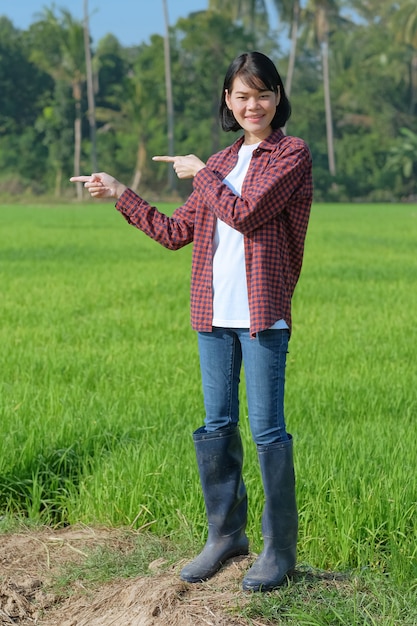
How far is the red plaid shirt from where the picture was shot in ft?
8.79

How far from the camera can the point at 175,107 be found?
5300 cm

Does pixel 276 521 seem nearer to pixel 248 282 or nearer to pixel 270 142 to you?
pixel 248 282

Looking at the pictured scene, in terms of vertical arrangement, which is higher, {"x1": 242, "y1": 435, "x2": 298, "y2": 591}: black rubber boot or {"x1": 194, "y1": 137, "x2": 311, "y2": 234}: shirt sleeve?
{"x1": 194, "y1": 137, "x2": 311, "y2": 234}: shirt sleeve

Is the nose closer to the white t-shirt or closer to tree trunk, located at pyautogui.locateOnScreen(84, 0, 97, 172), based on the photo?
the white t-shirt

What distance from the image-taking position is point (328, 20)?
54938 mm

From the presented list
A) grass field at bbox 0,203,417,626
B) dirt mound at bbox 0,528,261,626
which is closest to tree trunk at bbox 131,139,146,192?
grass field at bbox 0,203,417,626

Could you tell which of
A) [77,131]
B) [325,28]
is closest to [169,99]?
[77,131]

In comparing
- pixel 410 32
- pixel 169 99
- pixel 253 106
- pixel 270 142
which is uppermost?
→ pixel 410 32

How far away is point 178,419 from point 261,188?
2442mm

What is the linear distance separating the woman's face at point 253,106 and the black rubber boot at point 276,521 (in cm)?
90

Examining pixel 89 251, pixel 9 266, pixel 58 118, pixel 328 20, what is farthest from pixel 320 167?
pixel 9 266

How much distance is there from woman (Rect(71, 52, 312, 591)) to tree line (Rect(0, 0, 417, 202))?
145 feet

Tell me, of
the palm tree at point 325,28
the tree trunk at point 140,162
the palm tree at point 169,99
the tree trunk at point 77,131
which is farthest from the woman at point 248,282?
the palm tree at point 325,28

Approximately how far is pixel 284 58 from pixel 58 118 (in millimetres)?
22840
